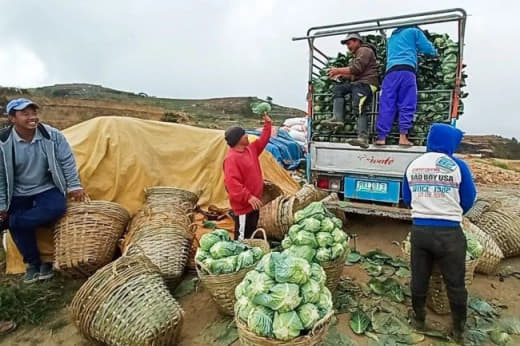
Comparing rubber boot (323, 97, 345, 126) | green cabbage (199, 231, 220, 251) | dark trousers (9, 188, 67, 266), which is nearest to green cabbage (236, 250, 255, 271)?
green cabbage (199, 231, 220, 251)

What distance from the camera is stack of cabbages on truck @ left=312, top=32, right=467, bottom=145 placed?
198 inches

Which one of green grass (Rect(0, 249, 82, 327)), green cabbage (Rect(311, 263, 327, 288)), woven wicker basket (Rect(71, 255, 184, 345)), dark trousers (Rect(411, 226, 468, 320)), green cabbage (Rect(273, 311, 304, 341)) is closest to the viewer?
green cabbage (Rect(273, 311, 304, 341))

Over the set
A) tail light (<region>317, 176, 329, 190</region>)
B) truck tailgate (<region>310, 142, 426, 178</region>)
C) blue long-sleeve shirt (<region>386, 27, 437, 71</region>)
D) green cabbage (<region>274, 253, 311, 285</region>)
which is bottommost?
green cabbage (<region>274, 253, 311, 285</region>)

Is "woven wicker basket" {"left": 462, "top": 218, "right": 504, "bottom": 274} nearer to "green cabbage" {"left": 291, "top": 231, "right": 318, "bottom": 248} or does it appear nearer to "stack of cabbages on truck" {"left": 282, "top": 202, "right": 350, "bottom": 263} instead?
"stack of cabbages on truck" {"left": 282, "top": 202, "right": 350, "bottom": 263}

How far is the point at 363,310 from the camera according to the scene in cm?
346

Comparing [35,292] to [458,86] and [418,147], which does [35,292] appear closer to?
[418,147]

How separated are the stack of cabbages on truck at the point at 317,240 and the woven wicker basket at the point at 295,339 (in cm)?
95

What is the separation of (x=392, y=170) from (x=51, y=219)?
13.4 feet

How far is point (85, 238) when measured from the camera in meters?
4.07

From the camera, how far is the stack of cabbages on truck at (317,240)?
10.8 feet

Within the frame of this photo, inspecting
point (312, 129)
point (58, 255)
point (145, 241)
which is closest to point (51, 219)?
point (58, 255)

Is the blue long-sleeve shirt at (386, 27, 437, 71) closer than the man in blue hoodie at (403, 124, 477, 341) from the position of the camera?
No

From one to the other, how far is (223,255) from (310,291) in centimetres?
102

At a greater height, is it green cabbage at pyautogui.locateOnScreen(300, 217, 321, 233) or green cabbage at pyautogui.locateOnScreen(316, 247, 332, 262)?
green cabbage at pyautogui.locateOnScreen(300, 217, 321, 233)
